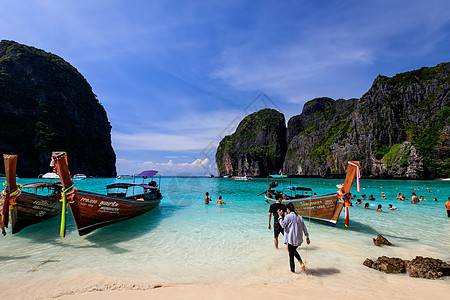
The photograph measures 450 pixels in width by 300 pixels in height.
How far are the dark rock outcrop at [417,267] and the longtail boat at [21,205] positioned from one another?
14.1m

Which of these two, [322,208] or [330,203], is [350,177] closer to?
[330,203]

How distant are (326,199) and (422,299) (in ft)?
24.8

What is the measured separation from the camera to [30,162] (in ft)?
252

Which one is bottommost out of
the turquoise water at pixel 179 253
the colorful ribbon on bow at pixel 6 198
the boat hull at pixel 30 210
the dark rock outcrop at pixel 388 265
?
the turquoise water at pixel 179 253

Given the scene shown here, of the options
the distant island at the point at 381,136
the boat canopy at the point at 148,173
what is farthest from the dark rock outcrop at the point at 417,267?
the distant island at the point at 381,136

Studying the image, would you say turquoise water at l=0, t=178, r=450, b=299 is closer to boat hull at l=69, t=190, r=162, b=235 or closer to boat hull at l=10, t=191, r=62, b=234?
boat hull at l=10, t=191, r=62, b=234

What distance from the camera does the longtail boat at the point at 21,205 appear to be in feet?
28.6

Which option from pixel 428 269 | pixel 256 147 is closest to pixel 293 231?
pixel 428 269

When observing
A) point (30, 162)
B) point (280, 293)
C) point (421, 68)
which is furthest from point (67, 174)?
point (421, 68)

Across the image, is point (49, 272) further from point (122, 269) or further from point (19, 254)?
point (19, 254)

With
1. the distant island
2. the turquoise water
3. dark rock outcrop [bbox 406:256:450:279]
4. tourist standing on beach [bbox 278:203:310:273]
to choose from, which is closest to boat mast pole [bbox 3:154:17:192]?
the turquoise water

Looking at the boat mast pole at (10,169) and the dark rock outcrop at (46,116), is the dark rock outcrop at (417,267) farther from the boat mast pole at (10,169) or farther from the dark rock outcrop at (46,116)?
the dark rock outcrop at (46,116)

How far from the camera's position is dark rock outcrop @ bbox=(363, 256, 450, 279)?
18.0 ft

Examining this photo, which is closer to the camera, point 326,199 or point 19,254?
point 19,254
